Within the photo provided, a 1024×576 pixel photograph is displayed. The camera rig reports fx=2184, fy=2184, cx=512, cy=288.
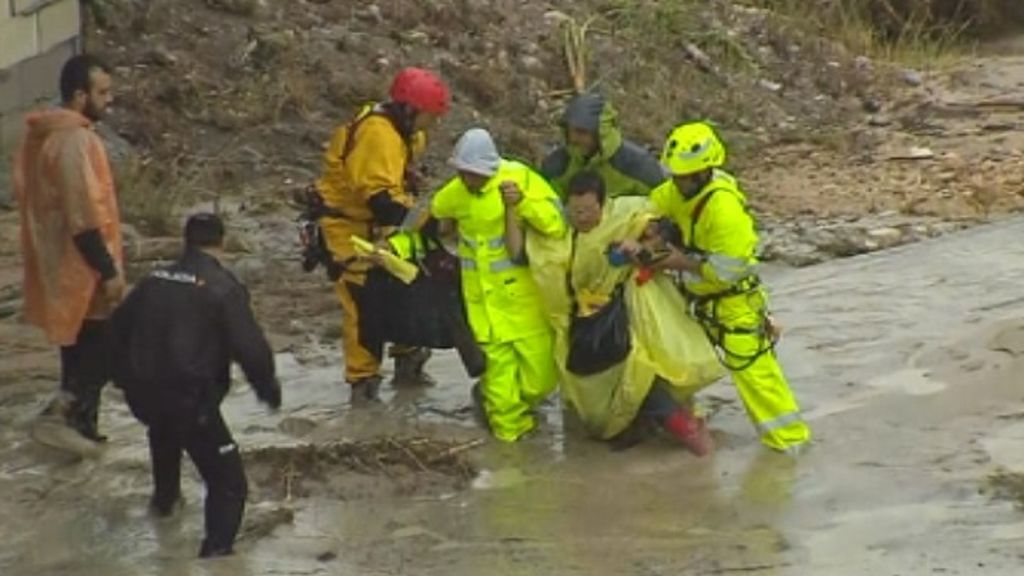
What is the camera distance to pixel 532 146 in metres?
15.3

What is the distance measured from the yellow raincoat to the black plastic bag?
0.10 feet

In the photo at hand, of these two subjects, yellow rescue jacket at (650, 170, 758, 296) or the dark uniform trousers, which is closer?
the dark uniform trousers

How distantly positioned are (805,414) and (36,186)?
11.4ft

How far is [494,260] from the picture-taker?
9258mm

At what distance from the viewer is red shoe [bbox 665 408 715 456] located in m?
Result: 9.09

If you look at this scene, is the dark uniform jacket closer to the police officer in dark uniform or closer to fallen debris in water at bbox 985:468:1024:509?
the police officer in dark uniform

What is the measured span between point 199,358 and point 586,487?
185cm

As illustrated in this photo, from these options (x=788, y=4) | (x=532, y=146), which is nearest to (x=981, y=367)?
(x=532, y=146)

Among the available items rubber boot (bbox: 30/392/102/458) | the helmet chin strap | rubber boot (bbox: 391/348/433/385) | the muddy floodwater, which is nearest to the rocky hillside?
the muddy floodwater

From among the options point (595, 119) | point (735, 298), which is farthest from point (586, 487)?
point (595, 119)

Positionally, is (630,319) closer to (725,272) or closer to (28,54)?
(725,272)

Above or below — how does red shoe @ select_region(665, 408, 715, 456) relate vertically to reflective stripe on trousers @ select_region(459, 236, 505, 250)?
below

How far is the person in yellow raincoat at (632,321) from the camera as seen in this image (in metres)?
9.02

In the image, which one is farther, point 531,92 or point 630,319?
point 531,92
